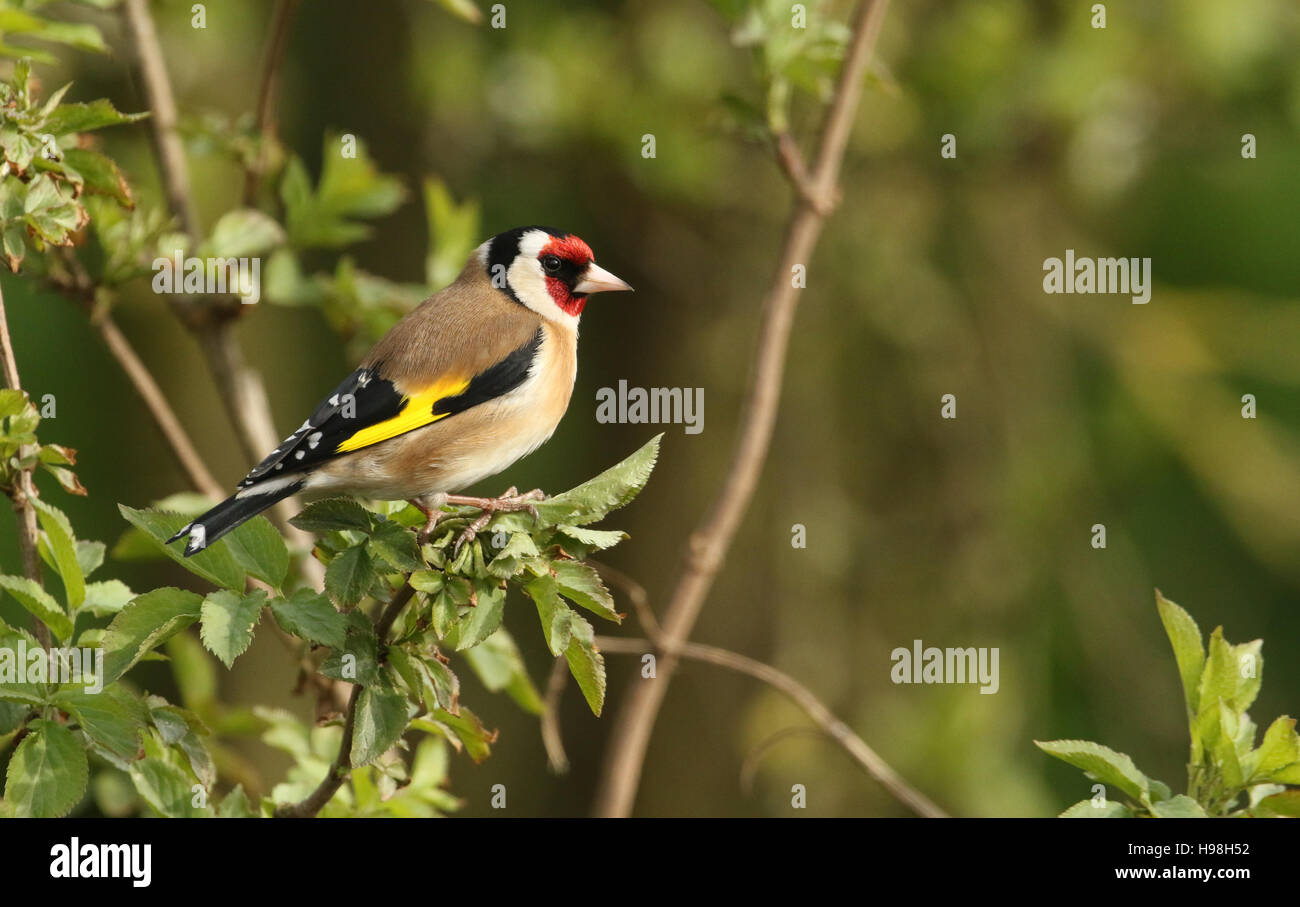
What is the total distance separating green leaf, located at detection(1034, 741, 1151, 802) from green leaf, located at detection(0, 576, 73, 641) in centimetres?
165

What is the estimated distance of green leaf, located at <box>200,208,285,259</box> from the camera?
347 centimetres

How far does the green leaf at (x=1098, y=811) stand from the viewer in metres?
2.28

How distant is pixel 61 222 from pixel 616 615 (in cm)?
124

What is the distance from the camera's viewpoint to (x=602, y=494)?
2.08 m

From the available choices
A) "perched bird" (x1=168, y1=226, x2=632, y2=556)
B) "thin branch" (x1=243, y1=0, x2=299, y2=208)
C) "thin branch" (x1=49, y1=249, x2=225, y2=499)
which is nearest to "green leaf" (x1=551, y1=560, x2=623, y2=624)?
"perched bird" (x1=168, y1=226, x2=632, y2=556)

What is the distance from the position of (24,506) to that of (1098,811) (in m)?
1.92

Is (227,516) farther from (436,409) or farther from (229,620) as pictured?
(436,409)

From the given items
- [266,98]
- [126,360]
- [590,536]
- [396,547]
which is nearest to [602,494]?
[590,536]

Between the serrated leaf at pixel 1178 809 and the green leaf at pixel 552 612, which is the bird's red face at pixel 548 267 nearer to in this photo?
the green leaf at pixel 552 612

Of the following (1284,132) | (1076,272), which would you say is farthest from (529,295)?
(1284,132)

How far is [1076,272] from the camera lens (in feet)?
22.6

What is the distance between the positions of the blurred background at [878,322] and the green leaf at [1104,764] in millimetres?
3371

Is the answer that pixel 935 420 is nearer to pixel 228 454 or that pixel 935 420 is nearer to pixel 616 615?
pixel 228 454
